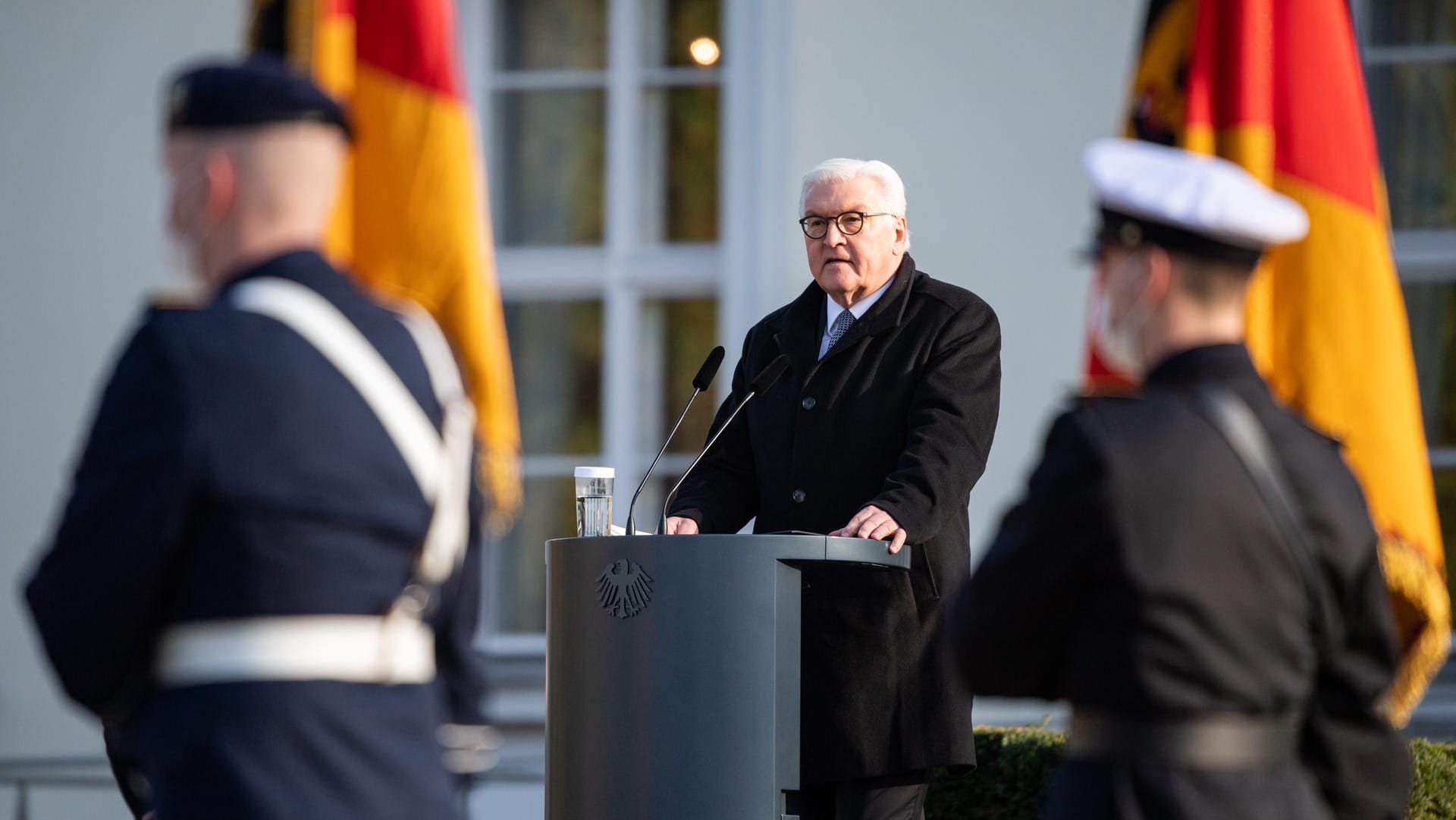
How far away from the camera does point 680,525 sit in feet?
12.4

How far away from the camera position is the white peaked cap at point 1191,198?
2.20m

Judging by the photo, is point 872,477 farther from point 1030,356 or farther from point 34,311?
point 34,311

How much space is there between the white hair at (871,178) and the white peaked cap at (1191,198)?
1453 mm

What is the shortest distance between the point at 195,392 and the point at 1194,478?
109 cm

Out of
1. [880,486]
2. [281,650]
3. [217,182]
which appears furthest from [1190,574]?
[880,486]

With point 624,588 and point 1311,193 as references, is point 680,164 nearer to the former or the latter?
point 624,588

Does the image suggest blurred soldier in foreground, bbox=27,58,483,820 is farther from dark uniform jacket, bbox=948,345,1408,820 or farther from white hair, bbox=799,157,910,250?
white hair, bbox=799,157,910,250

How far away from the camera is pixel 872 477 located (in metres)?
3.70

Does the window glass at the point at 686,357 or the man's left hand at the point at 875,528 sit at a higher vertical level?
the window glass at the point at 686,357

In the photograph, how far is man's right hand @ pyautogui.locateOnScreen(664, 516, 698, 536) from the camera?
3746mm

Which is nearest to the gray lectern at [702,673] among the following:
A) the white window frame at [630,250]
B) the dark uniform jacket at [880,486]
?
the dark uniform jacket at [880,486]

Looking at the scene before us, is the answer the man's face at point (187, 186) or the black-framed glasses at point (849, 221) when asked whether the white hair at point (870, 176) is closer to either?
the black-framed glasses at point (849, 221)

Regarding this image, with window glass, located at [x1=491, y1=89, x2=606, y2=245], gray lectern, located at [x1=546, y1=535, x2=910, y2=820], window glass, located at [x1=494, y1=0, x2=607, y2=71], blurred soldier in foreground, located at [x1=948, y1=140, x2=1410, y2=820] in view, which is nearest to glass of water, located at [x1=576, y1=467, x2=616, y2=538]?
gray lectern, located at [x1=546, y1=535, x2=910, y2=820]

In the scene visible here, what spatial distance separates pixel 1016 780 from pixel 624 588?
4.93 feet
